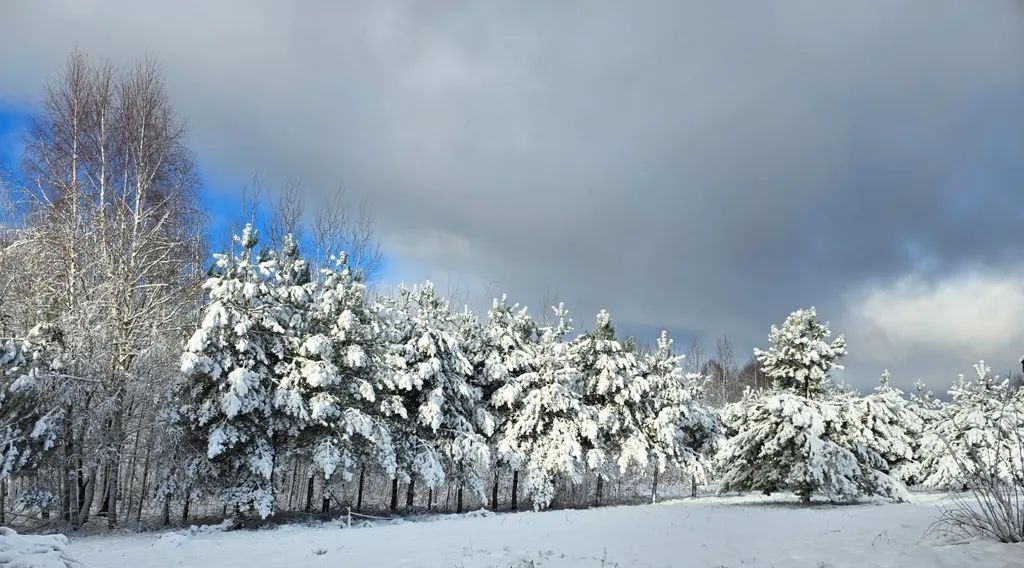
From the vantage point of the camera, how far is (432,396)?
24.9 meters

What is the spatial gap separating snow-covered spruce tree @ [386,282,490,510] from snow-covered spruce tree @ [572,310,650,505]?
673 centimetres

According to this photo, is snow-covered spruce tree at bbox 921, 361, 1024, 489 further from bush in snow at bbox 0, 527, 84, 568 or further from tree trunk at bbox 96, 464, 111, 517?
tree trunk at bbox 96, 464, 111, 517

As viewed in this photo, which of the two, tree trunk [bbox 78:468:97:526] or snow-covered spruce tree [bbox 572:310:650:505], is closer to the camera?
tree trunk [bbox 78:468:97:526]

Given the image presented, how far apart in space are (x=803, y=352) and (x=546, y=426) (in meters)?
13.1

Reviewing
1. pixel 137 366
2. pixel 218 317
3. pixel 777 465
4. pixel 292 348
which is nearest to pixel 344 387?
pixel 292 348

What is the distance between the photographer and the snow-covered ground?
28.3ft

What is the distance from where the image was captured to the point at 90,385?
17.2 metres

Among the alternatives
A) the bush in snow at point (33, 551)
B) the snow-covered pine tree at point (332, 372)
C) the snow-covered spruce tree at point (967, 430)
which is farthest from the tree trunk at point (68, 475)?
the snow-covered spruce tree at point (967, 430)

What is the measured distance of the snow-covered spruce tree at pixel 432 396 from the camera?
24.4m

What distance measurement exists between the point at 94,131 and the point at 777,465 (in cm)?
2721

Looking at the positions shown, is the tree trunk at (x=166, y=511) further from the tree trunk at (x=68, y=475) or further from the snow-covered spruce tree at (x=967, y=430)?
the snow-covered spruce tree at (x=967, y=430)

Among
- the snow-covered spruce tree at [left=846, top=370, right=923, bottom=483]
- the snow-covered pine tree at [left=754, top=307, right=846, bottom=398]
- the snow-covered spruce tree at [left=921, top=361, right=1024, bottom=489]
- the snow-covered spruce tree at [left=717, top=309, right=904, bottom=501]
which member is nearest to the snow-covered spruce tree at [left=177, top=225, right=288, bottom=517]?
the snow-covered spruce tree at [left=717, top=309, right=904, bottom=501]

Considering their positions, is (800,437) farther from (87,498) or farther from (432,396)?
(87,498)

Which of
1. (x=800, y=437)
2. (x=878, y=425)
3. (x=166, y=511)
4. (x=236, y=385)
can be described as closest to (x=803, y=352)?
(x=800, y=437)
